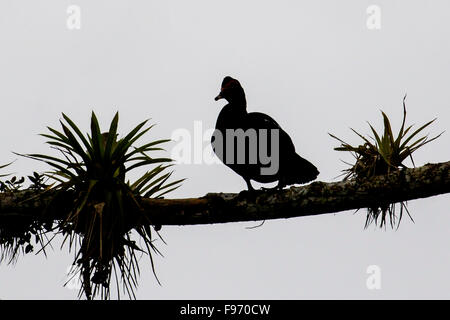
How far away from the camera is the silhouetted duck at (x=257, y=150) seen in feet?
20.9

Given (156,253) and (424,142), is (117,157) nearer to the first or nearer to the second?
(156,253)

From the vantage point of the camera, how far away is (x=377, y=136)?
254 inches

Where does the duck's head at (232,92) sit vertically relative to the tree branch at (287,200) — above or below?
above

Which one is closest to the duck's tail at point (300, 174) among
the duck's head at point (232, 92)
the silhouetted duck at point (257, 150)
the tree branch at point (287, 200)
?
the silhouetted duck at point (257, 150)

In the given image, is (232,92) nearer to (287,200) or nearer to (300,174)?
(300,174)

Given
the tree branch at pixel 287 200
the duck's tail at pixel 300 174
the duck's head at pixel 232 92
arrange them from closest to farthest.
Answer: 1. the tree branch at pixel 287 200
2. the duck's tail at pixel 300 174
3. the duck's head at pixel 232 92

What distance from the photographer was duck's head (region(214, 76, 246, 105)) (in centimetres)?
730

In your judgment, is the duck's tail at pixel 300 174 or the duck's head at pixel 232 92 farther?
the duck's head at pixel 232 92

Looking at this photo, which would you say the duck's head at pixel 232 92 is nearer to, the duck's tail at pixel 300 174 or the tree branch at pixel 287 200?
the duck's tail at pixel 300 174

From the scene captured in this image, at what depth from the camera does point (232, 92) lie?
7320mm

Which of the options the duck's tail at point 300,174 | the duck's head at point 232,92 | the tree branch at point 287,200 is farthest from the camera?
the duck's head at point 232,92

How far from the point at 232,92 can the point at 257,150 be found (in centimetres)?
92

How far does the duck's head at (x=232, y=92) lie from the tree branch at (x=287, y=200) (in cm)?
178

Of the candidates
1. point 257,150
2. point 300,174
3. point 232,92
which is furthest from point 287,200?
point 232,92
